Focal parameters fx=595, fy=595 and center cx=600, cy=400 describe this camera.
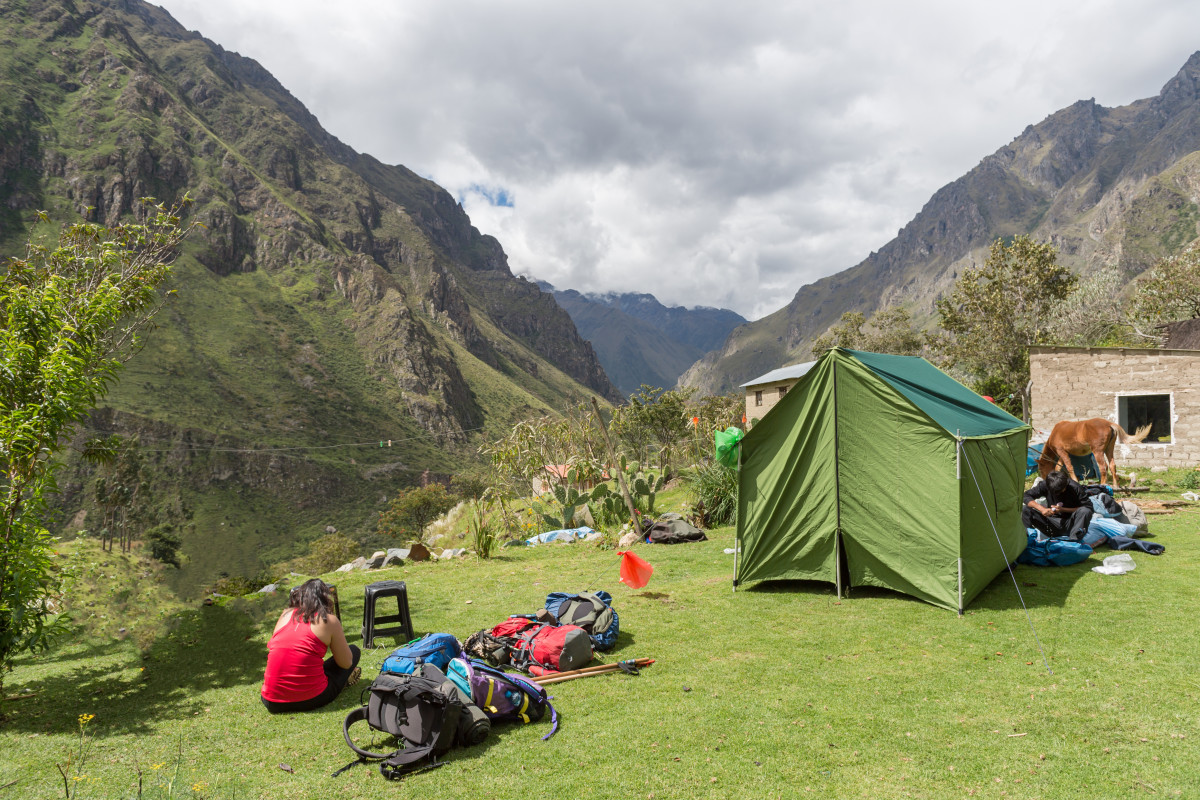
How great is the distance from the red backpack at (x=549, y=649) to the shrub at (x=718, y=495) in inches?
310

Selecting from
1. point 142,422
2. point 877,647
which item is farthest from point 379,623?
point 142,422

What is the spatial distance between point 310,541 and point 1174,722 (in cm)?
6316

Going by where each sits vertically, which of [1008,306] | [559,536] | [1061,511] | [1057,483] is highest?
[1008,306]

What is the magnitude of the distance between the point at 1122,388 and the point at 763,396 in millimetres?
19959

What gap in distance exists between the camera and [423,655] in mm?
4684

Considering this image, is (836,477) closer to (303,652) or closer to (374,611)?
(374,611)

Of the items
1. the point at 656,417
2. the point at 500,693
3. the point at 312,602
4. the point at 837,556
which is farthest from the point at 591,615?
the point at 656,417

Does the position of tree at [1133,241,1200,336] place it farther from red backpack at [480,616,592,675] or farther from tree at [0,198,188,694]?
tree at [0,198,188,694]

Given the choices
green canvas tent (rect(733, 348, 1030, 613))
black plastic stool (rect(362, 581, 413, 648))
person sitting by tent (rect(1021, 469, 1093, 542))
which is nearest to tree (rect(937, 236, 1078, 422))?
person sitting by tent (rect(1021, 469, 1093, 542))

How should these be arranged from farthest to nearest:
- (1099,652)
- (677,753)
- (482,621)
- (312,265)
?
(312,265), (482,621), (1099,652), (677,753)

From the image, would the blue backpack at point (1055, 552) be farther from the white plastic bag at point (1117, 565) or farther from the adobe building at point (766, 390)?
the adobe building at point (766, 390)

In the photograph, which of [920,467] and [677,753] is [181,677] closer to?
[677,753]

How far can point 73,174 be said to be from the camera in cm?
9538

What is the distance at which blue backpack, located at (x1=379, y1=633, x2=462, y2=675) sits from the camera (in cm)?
452
